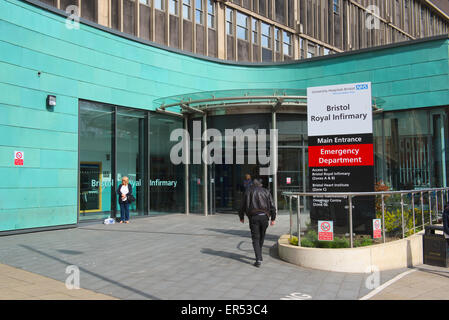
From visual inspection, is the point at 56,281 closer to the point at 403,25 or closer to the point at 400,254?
the point at 400,254

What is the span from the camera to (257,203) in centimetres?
770

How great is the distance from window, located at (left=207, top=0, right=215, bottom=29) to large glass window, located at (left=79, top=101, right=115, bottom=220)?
7.92m

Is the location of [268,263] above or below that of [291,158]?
below

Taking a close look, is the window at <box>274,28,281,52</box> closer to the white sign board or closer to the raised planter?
the white sign board

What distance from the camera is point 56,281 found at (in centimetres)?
654

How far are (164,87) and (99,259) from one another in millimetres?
9274

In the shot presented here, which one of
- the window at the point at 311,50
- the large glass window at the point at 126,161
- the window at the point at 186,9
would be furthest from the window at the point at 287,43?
the large glass window at the point at 126,161

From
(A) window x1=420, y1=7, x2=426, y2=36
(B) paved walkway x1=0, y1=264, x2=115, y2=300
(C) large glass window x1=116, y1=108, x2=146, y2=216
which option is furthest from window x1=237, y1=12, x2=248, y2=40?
(A) window x1=420, y1=7, x2=426, y2=36

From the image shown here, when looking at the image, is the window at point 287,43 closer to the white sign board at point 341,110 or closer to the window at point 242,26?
the window at point 242,26

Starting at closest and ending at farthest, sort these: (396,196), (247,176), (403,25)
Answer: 1. (396,196)
2. (247,176)
3. (403,25)

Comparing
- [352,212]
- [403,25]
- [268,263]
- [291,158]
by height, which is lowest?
[268,263]

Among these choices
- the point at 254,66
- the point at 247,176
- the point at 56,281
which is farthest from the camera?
the point at 254,66

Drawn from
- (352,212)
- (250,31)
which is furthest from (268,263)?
(250,31)

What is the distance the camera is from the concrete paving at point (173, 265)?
6023 millimetres
